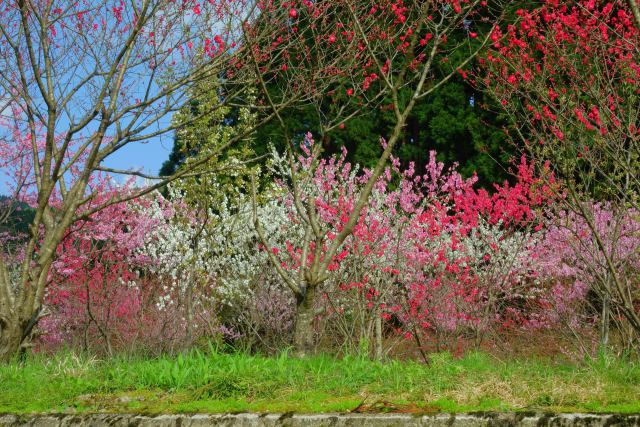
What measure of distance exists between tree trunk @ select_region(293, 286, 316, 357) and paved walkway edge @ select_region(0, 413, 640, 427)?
8.03 ft

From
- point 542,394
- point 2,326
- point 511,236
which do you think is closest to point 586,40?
point 542,394

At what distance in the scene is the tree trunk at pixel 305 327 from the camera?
6042 millimetres

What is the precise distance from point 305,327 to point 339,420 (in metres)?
2.80

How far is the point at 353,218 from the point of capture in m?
6.04

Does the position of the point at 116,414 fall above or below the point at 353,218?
below

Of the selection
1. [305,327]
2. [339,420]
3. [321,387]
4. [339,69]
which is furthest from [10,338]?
[339,420]

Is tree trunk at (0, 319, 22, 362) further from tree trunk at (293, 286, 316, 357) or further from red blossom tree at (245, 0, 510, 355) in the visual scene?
tree trunk at (293, 286, 316, 357)

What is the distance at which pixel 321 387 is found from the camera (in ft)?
13.1

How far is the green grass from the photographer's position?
11.7 ft

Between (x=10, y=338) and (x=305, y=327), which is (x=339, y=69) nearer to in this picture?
(x=305, y=327)

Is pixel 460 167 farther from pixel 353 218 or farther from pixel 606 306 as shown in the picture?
pixel 353 218

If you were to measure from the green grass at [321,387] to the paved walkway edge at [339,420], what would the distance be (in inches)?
4.4

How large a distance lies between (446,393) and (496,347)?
20.9ft

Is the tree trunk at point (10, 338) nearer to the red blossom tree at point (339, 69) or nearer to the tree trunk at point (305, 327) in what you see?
the red blossom tree at point (339, 69)
